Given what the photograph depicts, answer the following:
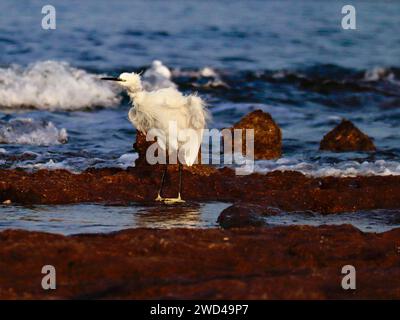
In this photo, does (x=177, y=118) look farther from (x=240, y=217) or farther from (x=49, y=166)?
(x=49, y=166)

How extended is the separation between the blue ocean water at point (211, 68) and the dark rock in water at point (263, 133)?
209 millimetres

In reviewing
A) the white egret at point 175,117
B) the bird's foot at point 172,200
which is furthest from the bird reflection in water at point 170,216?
the white egret at point 175,117

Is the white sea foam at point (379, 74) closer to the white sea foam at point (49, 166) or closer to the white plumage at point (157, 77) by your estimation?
the white plumage at point (157, 77)

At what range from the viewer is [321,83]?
2098 cm

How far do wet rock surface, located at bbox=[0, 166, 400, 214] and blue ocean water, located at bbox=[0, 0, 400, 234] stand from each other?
163cm

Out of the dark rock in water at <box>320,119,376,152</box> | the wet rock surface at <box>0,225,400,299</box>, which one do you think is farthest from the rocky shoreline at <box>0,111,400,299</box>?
→ the dark rock in water at <box>320,119,376,152</box>

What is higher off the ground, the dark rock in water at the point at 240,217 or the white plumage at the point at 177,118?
the white plumage at the point at 177,118

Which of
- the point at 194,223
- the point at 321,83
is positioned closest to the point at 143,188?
the point at 194,223

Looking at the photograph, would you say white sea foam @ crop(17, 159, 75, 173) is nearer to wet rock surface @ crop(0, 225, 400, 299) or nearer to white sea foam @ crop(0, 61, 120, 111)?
wet rock surface @ crop(0, 225, 400, 299)

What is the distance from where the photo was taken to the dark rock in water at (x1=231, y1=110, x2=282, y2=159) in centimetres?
1202

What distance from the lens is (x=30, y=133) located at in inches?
528

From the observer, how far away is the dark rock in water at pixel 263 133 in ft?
39.4
